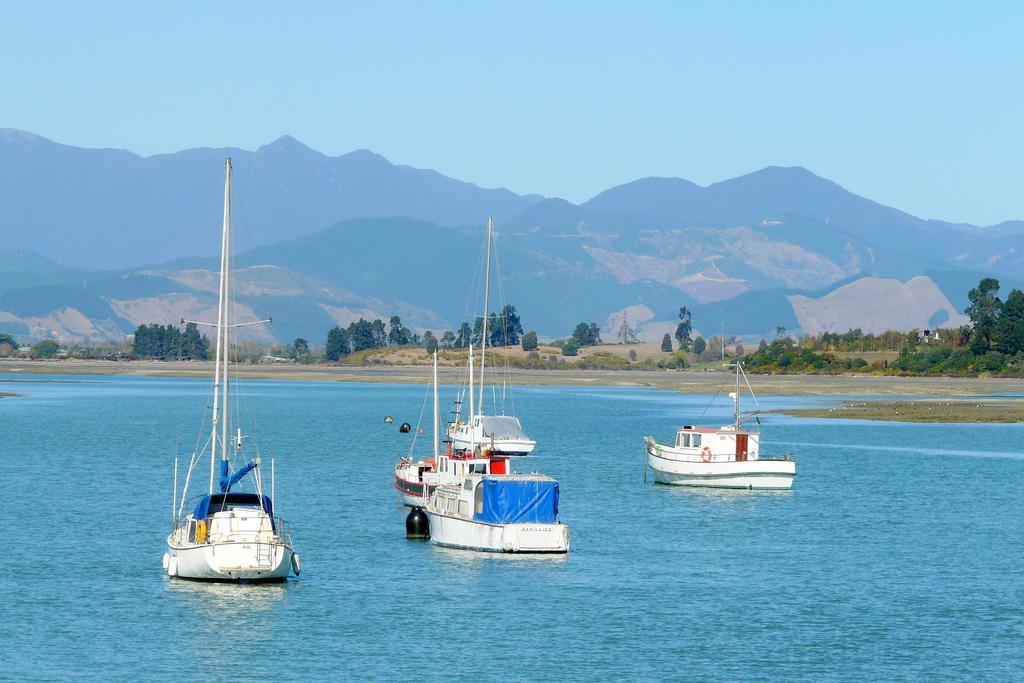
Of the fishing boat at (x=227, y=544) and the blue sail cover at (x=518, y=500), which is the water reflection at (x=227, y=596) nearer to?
the fishing boat at (x=227, y=544)

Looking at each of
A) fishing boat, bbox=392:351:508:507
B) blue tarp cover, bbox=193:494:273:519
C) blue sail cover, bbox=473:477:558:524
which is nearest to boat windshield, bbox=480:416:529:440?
fishing boat, bbox=392:351:508:507

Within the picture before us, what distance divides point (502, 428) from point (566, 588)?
43.7 meters

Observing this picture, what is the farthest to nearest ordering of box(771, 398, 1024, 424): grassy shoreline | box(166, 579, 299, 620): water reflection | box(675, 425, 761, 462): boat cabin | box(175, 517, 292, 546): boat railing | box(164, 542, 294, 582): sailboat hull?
box(771, 398, 1024, 424): grassy shoreline < box(675, 425, 761, 462): boat cabin < box(175, 517, 292, 546): boat railing < box(164, 542, 294, 582): sailboat hull < box(166, 579, 299, 620): water reflection

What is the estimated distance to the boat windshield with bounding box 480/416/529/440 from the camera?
9775cm

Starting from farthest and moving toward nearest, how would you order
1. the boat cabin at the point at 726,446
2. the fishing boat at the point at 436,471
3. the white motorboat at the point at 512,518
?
the boat cabin at the point at 726,446 < the fishing boat at the point at 436,471 < the white motorboat at the point at 512,518

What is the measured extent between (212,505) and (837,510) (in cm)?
3553

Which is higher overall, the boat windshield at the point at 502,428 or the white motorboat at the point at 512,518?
the boat windshield at the point at 502,428

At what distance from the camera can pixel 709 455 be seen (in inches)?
3526

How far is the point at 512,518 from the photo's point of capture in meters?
62.0

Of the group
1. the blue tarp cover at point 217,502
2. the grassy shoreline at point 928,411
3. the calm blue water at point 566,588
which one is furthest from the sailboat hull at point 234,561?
the grassy shoreline at point 928,411

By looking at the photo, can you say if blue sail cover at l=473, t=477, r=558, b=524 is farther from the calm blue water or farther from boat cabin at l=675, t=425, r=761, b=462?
boat cabin at l=675, t=425, r=761, b=462

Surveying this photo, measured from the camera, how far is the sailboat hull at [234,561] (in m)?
53.1

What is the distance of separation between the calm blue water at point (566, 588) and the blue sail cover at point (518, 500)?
179 cm

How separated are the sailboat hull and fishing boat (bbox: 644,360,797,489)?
38.7 meters
